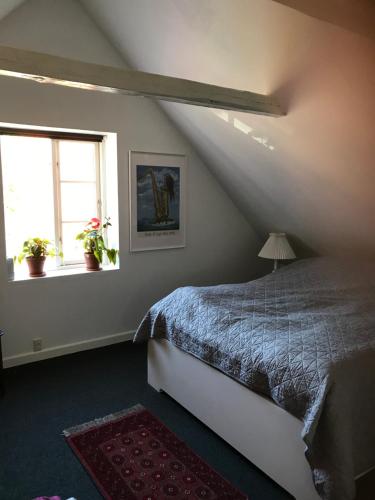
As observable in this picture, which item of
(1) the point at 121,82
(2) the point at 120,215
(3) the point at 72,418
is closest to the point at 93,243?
(2) the point at 120,215

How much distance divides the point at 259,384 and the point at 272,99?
1700mm

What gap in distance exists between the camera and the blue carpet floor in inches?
80.4

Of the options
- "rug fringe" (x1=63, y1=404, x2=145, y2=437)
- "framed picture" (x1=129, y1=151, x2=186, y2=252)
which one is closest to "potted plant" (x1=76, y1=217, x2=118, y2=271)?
"framed picture" (x1=129, y1=151, x2=186, y2=252)

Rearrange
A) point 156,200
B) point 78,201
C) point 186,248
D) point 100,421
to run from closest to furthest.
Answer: point 100,421
point 78,201
point 156,200
point 186,248

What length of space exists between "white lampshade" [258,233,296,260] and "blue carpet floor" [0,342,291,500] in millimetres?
1482

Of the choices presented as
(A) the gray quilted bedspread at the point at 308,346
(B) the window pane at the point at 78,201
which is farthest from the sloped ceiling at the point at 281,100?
(B) the window pane at the point at 78,201

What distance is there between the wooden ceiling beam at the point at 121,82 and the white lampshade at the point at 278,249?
150 cm

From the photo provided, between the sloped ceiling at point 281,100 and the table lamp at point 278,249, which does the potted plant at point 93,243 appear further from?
the table lamp at point 278,249

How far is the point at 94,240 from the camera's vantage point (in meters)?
3.50

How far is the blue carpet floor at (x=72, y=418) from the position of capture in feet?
6.70

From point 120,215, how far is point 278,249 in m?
1.49

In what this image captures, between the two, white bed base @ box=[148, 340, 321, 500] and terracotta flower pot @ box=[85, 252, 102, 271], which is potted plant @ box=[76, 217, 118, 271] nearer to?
terracotta flower pot @ box=[85, 252, 102, 271]

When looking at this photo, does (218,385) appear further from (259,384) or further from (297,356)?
(297,356)

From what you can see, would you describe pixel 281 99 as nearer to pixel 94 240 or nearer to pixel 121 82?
pixel 121 82
